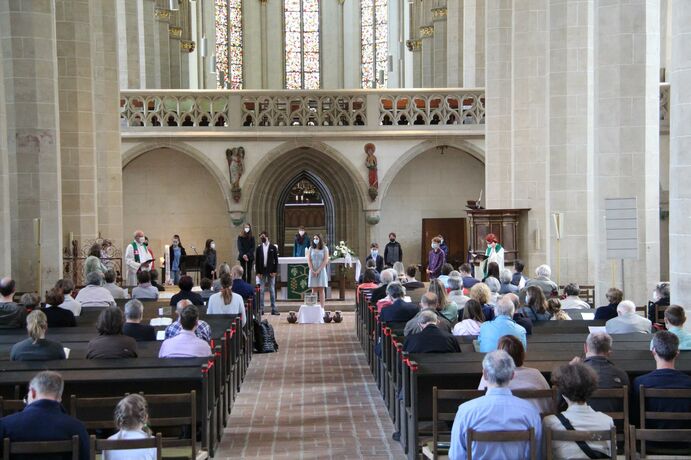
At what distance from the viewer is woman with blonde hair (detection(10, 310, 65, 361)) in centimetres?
839

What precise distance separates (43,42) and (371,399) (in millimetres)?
8527

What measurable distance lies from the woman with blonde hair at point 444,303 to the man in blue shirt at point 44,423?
6102mm

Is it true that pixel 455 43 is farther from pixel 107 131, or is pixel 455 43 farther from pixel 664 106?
pixel 107 131

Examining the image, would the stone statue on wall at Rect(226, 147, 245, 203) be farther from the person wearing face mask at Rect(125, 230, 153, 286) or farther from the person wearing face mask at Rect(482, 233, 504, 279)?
the person wearing face mask at Rect(482, 233, 504, 279)

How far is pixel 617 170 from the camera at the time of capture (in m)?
15.0

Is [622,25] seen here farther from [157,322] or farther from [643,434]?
[643,434]

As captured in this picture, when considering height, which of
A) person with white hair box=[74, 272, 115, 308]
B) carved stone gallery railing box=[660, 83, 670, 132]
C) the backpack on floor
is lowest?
the backpack on floor

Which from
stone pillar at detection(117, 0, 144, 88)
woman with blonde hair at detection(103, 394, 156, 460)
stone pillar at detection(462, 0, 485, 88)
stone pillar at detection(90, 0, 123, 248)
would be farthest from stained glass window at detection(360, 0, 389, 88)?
woman with blonde hair at detection(103, 394, 156, 460)

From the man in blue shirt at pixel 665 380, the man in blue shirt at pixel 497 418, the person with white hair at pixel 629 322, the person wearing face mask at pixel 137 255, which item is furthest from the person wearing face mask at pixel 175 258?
the man in blue shirt at pixel 497 418

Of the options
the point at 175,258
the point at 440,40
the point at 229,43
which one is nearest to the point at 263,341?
the point at 175,258

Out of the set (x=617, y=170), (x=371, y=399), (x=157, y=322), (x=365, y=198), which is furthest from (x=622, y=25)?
(x=365, y=198)

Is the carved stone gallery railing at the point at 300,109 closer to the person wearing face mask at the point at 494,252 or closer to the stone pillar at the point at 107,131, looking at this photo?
the stone pillar at the point at 107,131

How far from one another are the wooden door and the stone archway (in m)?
1.82

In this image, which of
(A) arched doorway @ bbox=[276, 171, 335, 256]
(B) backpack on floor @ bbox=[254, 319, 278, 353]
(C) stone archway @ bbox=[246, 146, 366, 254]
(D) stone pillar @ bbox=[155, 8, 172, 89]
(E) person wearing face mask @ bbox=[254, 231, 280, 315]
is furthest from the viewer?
(A) arched doorway @ bbox=[276, 171, 335, 256]
